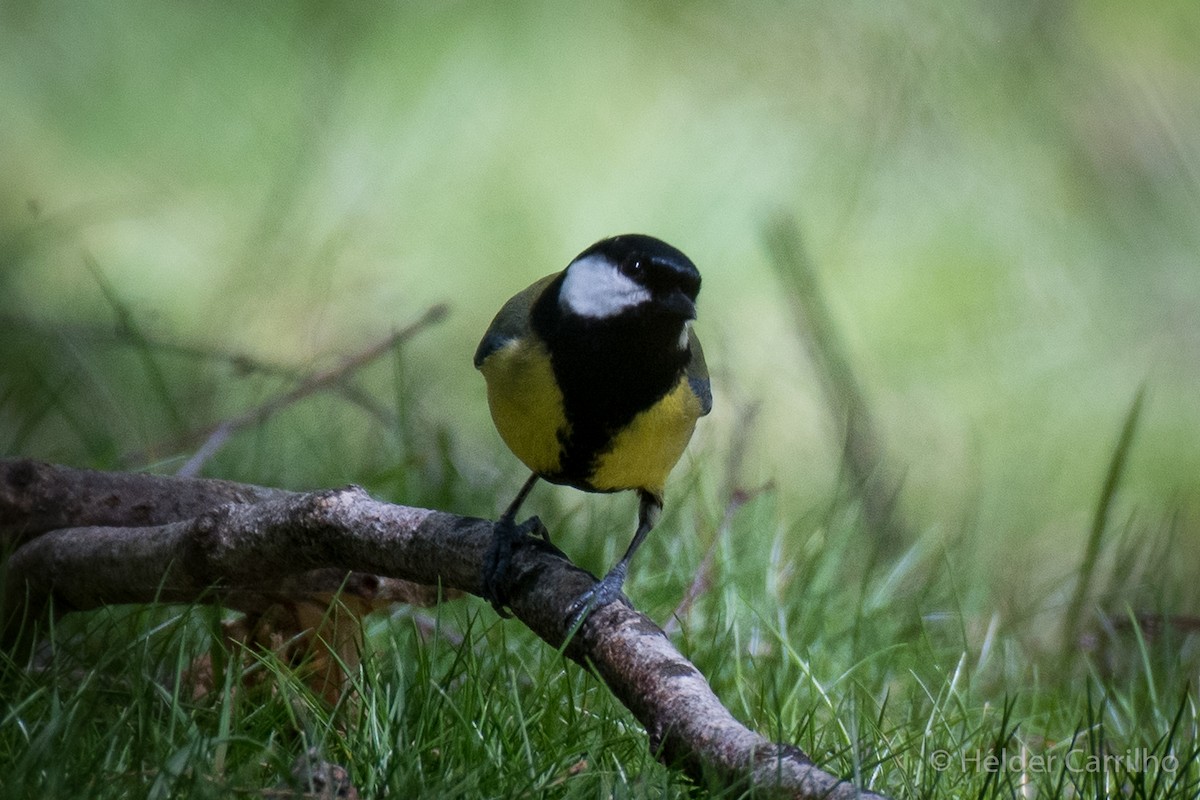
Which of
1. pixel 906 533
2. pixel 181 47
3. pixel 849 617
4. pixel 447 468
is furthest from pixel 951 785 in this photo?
pixel 181 47

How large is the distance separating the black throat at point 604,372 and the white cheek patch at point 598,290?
18 millimetres

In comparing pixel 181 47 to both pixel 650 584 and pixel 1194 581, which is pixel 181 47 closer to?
pixel 650 584

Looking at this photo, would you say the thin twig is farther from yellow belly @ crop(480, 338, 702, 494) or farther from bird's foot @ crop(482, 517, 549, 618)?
bird's foot @ crop(482, 517, 549, 618)

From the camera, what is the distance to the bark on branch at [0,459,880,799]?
1.78m

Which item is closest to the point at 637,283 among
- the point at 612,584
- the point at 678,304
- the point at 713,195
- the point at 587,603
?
the point at 678,304

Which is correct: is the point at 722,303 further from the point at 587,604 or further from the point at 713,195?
the point at 587,604

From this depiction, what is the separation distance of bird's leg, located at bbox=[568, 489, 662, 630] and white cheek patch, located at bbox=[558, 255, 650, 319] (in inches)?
17.5

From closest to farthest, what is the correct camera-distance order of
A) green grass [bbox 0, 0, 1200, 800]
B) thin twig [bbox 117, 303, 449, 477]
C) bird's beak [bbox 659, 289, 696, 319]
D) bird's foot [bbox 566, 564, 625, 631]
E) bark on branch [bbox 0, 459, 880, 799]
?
1. bark on branch [bbox 0, 459, 880, 799]
2. bird's foot [bbox 566, 564, 625, 631]
3. bird's beak [bbox 659, 289, 696, 319]
4. green grass [bbox 0, 0, 1200, 800]
5. thin twig [bbox 117, 303, 449, 477]

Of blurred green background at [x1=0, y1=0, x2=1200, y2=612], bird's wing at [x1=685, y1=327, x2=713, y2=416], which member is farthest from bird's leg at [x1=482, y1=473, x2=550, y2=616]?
blurred green background at [x1=0, y1=0, x2=1200, y2=612]

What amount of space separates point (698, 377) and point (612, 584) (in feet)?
1.89

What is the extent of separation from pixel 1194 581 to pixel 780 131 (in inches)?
125

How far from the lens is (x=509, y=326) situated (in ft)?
8.88

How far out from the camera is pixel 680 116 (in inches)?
252

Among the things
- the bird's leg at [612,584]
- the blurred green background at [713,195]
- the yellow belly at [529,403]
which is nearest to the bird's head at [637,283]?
the yellow belly at [529,403]
